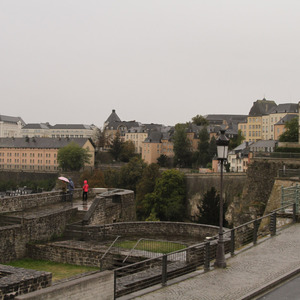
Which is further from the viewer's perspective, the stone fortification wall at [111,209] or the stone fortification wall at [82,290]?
the stone fortification wall at [111,209]

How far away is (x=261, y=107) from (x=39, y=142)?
65639mm

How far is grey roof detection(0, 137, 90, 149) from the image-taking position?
5290 inches

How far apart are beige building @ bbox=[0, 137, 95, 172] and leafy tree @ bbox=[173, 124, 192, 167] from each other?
26864 mm

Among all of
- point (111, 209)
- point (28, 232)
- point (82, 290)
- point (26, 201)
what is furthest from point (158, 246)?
point (26, 201)

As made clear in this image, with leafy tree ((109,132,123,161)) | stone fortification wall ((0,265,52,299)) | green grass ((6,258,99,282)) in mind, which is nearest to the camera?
stone fortification wall ((0,265,52,299))

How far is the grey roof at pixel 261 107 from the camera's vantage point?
11750cm

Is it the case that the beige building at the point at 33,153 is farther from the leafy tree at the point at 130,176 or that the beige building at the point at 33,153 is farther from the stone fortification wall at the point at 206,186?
the stone fortification wall at the point at 206,186

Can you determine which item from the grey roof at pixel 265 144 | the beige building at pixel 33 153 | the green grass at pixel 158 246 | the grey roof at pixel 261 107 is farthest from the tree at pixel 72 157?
the green grass at pixel 158 246

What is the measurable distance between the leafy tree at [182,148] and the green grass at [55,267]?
317 ft

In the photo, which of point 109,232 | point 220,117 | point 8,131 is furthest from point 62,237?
point 8,131

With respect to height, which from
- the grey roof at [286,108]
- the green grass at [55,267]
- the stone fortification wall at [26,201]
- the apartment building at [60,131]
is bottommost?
the green grass at [55,267]

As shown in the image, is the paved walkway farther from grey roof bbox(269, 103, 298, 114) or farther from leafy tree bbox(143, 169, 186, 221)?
grey roof bbox(269, 103, 298, 114)

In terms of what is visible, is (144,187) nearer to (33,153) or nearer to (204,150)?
(204,150)

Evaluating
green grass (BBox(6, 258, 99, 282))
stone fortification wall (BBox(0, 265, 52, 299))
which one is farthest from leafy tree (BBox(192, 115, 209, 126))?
stone fortification wall (BBox(0, 265, 52, 299))
